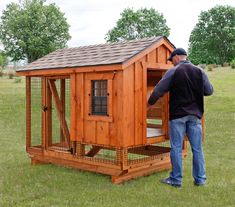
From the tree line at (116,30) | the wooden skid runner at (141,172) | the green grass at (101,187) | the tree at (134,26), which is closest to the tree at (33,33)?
the tree line at (116,30)

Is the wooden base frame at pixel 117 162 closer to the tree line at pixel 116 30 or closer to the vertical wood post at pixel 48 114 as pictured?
the vertical wood post at pixel 48 114

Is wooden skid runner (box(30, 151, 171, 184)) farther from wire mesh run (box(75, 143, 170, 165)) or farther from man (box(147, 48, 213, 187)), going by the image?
man (box(147, 48, 213, 187))

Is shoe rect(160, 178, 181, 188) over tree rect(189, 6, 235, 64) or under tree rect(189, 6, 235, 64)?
under

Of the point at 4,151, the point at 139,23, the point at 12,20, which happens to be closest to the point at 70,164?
the point at 4,151

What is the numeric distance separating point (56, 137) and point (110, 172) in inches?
87.4

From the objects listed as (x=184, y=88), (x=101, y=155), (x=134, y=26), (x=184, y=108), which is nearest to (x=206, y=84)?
(x=184, y=88)

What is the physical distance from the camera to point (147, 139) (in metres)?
6.98

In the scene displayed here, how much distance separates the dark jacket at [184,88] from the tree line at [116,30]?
47.8m

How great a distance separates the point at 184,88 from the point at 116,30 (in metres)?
55.5

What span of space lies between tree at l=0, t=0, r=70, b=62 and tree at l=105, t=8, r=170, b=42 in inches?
312

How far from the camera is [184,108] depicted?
6.26 metres

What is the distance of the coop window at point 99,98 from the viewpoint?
6824 mm

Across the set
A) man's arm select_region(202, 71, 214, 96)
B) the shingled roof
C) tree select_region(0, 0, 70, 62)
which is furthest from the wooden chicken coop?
tree select_region(0, 0, 70, 62)

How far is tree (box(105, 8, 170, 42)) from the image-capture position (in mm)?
60281
